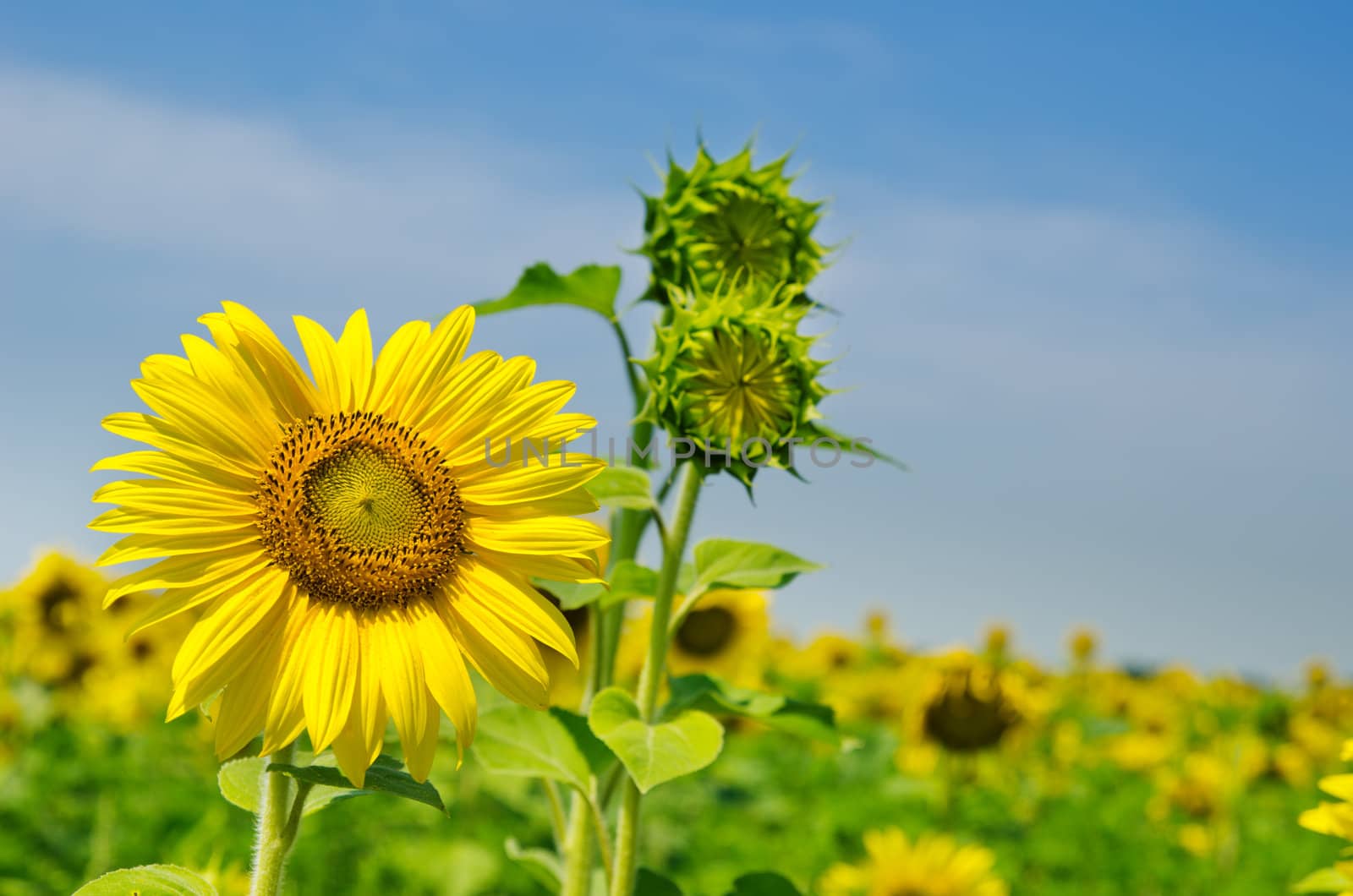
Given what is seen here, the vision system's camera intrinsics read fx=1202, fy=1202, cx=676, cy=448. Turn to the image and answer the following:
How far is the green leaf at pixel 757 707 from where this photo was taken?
1.94m

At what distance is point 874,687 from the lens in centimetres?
802

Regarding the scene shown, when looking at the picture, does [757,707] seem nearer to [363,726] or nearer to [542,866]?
[542,866]

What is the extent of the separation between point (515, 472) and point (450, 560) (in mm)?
134

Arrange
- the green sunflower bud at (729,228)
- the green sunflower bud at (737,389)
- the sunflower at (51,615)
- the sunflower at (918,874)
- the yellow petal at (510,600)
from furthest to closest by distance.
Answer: the sunflower at (51,615) → the sunflower at (918,874) → the green sunflower bud at (729,228) → the green sunflower bud at (737,389) → the yellow petal at (510,600)

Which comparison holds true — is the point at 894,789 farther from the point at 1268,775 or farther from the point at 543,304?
the point at 543,304

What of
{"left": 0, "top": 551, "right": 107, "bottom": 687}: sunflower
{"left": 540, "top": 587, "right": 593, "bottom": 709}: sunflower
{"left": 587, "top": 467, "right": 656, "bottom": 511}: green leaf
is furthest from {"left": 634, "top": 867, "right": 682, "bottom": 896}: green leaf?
{"left": 0, "top": 551, "right": 107, "bottom": 687}: sunflower

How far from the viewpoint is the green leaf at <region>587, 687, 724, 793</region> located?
63.4 inches

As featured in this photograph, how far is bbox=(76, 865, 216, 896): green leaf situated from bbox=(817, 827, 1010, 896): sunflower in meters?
2.75

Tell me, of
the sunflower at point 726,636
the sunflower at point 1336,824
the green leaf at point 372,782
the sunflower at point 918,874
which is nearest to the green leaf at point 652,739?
the green leaf at point 372,782

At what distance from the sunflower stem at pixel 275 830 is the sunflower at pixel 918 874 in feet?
8.96

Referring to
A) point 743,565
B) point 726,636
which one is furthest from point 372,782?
point 726,636

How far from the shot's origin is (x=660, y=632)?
6.33 ft

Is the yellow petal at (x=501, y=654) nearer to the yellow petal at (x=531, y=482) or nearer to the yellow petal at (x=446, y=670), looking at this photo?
the yellow petal at (x=446, y=670)

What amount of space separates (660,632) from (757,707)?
0.71 feet
